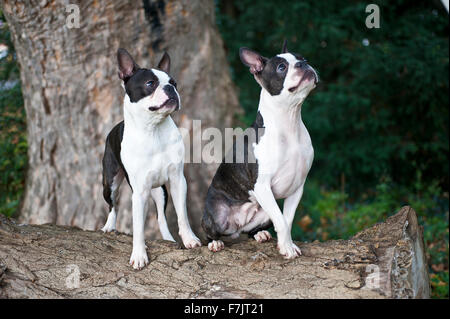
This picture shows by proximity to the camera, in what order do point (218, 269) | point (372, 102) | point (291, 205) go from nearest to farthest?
point (218, 269), point (291, 205), point (372, 102)

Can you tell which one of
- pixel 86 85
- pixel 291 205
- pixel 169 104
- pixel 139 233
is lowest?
pixel 139 233

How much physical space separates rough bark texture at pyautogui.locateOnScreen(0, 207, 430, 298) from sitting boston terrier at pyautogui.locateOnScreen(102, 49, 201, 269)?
0.71ft

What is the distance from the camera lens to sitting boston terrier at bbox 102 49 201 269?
3.48 meters

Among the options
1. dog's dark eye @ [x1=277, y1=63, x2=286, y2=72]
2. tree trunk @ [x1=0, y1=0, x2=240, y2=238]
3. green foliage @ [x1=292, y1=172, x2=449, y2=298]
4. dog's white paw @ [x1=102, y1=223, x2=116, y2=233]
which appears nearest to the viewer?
dog's dark eye @ [x1=277, y1=63, x2=286, y2=72]

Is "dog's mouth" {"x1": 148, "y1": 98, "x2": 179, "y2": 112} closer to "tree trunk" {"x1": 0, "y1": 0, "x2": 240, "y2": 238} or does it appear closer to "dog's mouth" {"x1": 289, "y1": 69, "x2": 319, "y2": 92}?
"dog's mouth" {"x1": 289, "y1": 69, "x2": 319, "y2": 92}

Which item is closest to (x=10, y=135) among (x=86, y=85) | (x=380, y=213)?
(x=86, y=85)

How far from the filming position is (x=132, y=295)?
3.23m

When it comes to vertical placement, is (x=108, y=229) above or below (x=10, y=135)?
below

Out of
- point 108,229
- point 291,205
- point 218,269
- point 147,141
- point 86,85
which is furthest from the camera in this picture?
point 86,85

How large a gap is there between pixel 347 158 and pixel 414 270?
5.17 metres

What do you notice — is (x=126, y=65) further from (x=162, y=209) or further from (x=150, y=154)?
(x=162, y=209)

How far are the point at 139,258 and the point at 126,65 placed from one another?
4.49ft

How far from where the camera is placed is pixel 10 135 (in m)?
6.06

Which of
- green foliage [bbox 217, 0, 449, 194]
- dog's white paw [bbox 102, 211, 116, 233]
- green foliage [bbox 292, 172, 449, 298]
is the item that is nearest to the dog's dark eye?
dog's white paw [bbox 102, 211, 116, 233]
